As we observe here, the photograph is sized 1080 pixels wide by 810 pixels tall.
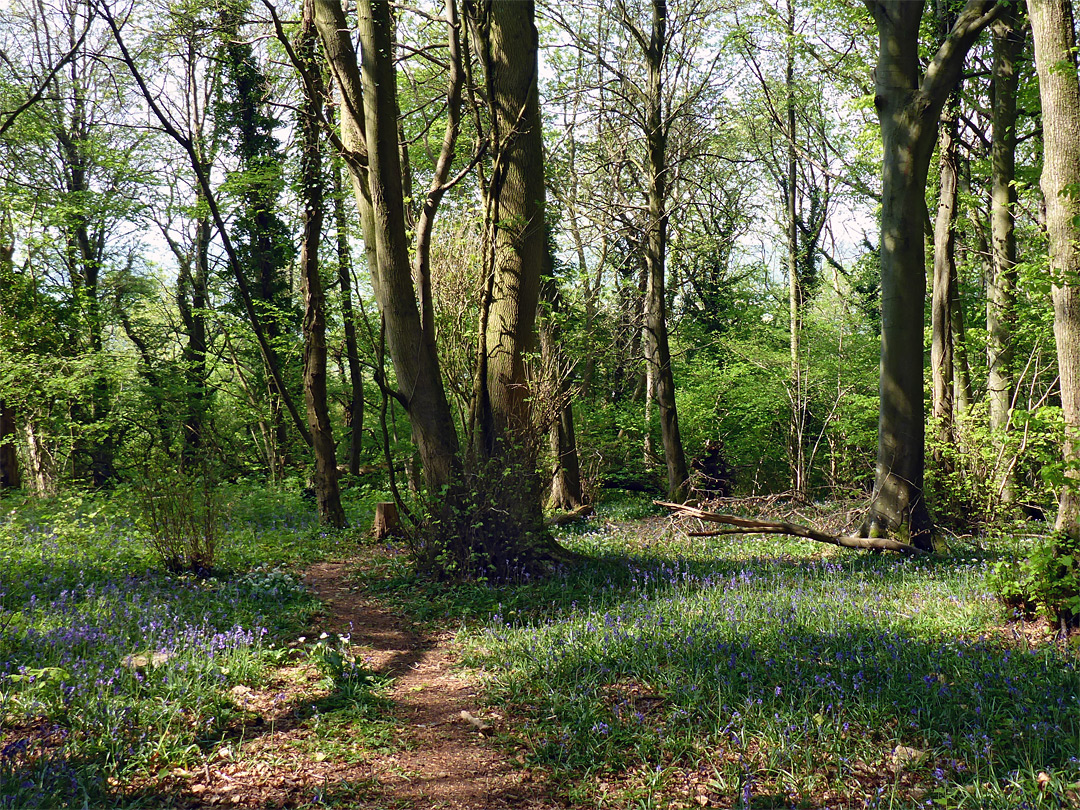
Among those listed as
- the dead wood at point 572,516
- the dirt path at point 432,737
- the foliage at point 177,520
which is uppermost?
the foliage at point 177,520

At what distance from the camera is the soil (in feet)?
10.2

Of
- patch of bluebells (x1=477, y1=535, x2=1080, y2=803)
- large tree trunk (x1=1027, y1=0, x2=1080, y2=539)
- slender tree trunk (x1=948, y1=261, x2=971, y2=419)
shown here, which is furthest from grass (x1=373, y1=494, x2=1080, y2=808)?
slender tree trunk (x1=948, y1=261, x2=971, y2=419)

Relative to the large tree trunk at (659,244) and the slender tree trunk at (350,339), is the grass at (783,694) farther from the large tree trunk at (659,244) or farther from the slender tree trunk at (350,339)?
the slender tree trunk at (350,339)

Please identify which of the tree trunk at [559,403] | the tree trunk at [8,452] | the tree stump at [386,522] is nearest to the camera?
the tree trunk at [559,403]

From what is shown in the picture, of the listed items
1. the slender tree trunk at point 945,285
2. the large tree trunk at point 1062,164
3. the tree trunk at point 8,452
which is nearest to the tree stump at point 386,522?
the large tree trunk at point 1062,164

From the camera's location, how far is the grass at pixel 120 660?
121 inches

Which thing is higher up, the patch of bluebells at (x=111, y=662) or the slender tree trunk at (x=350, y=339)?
the slender tree trunk at (x=350, y=339)

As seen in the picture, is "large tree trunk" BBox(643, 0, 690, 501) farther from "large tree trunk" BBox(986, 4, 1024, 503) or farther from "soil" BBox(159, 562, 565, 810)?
"soil" BBox(159, 562, 565, 810)

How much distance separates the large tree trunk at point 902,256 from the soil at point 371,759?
581 cm

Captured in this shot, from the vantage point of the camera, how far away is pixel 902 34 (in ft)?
26.9

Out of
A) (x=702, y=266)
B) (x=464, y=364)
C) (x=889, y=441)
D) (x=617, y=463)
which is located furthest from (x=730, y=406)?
(x=464, y=364)

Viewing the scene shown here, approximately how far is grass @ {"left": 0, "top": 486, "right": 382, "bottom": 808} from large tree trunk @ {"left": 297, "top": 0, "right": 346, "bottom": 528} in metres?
2.97

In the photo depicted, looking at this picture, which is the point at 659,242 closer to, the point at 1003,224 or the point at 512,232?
the point at 1003,224

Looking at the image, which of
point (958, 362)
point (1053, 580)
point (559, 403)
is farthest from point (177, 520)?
point (958, 362)
